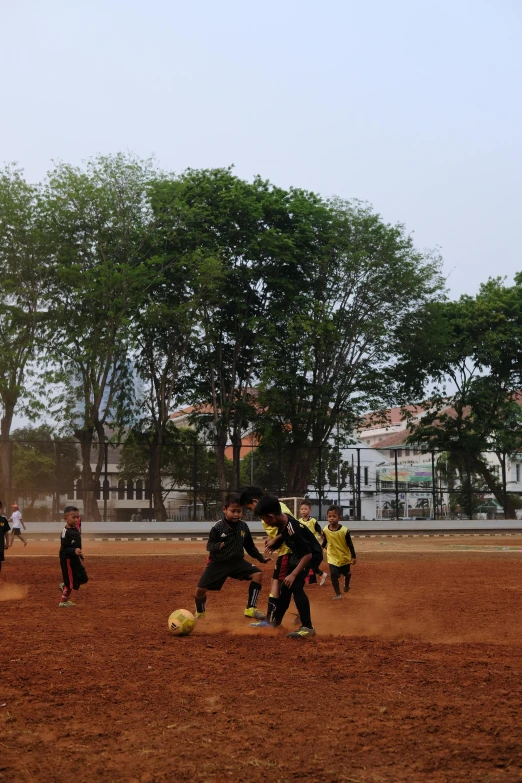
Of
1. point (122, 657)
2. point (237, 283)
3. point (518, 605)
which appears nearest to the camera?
point (122, 657)

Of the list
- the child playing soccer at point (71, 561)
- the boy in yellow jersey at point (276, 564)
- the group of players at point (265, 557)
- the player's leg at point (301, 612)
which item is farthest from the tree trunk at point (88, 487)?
the player's leg at point (301, 612)

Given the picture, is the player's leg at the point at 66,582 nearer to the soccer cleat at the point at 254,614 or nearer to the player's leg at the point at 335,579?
the soccer cleat at the point at 254,614

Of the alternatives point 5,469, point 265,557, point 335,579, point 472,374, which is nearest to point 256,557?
point 265,557

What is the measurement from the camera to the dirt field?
463cm

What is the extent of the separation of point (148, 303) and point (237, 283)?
393 centimetres

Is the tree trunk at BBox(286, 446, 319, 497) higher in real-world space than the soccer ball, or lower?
higher

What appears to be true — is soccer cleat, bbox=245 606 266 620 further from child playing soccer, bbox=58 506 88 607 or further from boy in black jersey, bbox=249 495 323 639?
child playing soccer, bbox=58 506 88 607

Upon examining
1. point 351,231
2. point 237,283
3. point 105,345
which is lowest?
point 105,345

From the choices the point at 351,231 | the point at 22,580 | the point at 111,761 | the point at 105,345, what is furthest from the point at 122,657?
the point at 351,231

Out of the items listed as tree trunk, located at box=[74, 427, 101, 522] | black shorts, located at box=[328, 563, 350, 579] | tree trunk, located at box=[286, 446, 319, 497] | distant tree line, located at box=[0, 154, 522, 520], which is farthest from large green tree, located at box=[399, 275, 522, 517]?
black shorts, located at box=[328, 563, 350, 579]

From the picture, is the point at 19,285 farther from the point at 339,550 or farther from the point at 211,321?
the point at 339,550

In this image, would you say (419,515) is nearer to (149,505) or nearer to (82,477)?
(149,505)

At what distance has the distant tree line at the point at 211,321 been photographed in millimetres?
37000

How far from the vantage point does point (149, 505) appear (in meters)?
35.7
